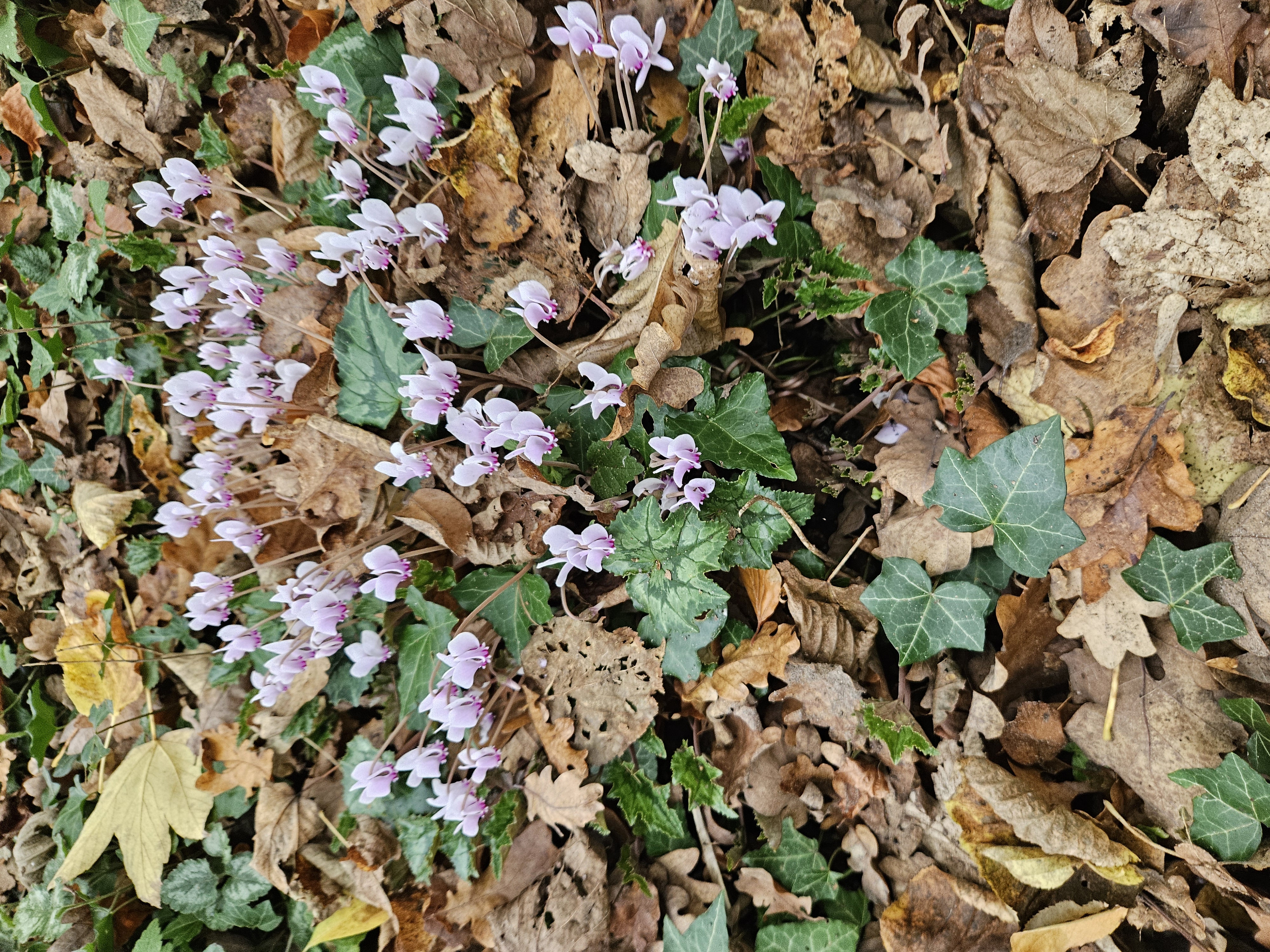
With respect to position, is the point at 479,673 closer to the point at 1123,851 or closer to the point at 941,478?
the point at 941,478

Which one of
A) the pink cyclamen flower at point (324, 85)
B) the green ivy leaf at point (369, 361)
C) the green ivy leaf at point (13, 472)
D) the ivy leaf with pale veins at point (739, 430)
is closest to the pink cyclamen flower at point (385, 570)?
the green ivy leaf at point (369, 361)

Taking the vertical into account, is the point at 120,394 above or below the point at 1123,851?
below

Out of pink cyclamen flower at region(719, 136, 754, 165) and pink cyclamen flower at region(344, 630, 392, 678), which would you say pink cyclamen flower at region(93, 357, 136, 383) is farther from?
pink cyclamen flower at region(719, 136, 754, 165)

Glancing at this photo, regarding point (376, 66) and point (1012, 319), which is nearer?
point (1012, 319)

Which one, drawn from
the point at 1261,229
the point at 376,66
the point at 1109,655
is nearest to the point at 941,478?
the point at 1109,655

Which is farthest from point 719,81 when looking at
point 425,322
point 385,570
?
point 385,570

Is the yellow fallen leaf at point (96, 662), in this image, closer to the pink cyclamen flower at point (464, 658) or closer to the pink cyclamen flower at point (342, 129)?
the pink cyclamen flower at point (464, 658)

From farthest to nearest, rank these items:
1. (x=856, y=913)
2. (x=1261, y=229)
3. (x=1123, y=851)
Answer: (x=856, y=913) → (x=1123, y=851) → (x=1261, y=229)

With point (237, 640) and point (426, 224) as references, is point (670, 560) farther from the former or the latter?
point (237, 640)
